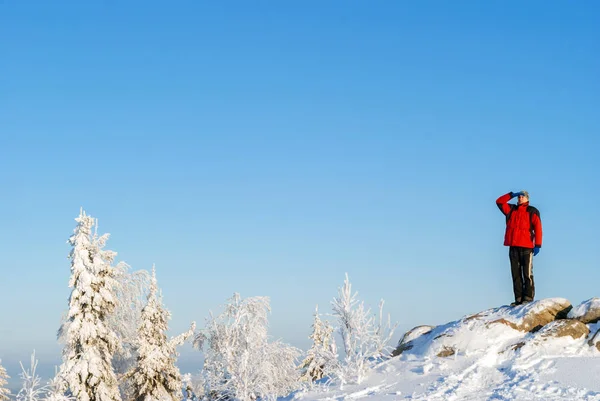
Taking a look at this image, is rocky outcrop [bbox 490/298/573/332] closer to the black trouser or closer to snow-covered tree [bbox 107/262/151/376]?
the black trouser

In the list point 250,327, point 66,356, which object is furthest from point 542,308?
point 66,356

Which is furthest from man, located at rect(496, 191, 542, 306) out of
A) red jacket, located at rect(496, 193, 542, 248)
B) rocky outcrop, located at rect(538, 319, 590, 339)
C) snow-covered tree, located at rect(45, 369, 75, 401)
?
snow-covered tree, located at rect(45, 369, 75, 401)

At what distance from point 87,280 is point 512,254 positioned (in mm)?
15053

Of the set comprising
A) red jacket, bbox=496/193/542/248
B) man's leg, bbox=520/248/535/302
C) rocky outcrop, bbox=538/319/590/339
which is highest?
red jacket, bbox=496/193/542/248

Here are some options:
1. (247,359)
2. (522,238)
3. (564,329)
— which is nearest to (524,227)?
(522,238)

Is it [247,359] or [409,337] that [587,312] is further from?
[247,359]

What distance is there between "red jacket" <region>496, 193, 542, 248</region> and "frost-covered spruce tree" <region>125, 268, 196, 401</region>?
1531 centimetres

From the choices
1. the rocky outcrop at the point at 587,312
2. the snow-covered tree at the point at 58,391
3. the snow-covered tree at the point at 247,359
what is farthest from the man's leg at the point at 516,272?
the snow-covered tree at the point at 58,391

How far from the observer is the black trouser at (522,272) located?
16.2 metres

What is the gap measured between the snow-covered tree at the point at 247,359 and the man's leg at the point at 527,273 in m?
7.25

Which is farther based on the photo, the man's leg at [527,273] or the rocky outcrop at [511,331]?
the man's leg at [527,273]

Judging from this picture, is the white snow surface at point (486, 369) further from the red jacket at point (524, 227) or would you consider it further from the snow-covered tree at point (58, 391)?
the snow-covered tree at point (58, 391)

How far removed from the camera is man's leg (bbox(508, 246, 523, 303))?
1639 cm

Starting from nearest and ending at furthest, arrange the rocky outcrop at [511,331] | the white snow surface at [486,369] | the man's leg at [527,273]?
the white snow surface at [486,369], the rocky outcrop at [511,331], the man's leg at [527,273]
